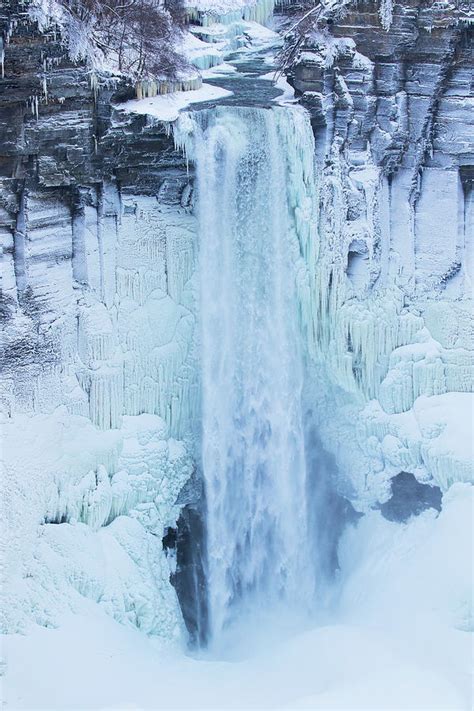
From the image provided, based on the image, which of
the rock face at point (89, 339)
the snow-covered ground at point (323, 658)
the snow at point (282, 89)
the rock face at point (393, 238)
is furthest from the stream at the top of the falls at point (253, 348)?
the snow-covered ground at point (323, 658)

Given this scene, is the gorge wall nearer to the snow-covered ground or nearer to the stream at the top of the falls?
the stream at the top of the falls

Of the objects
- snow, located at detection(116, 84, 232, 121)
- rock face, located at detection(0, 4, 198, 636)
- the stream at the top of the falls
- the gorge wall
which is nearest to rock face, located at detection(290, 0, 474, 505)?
the gorge wall

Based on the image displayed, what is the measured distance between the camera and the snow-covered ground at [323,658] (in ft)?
40.2

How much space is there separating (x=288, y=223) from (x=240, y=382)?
7.84 feet

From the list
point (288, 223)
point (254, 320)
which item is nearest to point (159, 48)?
point (288, 223)

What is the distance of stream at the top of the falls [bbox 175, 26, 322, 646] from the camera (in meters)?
14.5

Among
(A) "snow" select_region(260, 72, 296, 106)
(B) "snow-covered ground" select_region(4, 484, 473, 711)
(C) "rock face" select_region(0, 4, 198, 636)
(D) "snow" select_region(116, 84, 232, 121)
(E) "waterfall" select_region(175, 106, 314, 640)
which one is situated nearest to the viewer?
(B) "snow-covered ground" select_region(4, 484, 473, 711)

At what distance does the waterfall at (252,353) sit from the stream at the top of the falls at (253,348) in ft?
0.05

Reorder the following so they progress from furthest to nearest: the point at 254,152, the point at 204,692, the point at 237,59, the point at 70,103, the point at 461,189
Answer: the point at 237,59, the point at 461,189, the point at 254,152, the point at 70,103, the point at 204,692

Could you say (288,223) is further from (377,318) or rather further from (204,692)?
(204,692)

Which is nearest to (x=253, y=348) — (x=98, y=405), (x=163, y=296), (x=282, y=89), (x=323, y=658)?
(x=163, y=296)

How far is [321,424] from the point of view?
16.2m

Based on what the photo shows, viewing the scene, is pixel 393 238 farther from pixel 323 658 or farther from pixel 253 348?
pixel 323 658

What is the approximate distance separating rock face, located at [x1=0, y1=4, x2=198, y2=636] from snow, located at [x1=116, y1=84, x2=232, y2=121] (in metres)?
0.19
